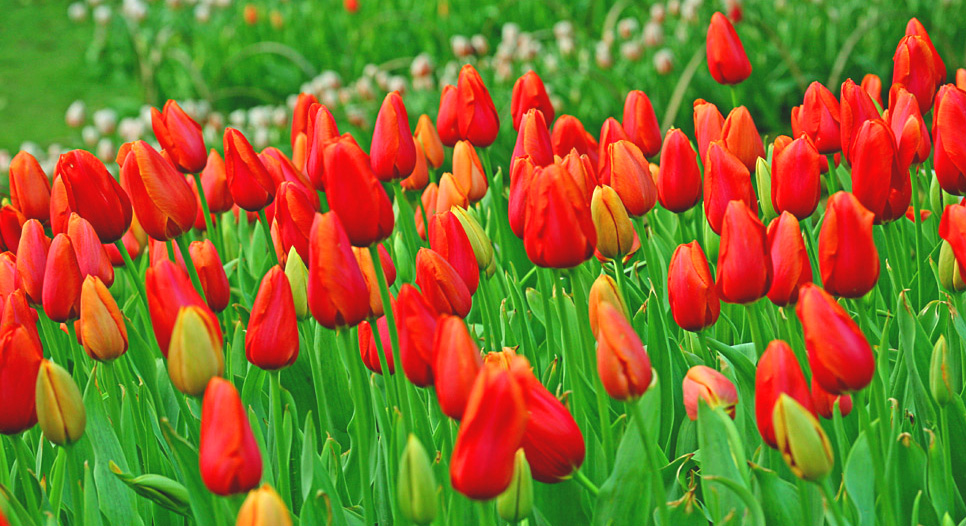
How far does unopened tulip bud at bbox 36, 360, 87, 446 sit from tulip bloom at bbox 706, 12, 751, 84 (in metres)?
1.37

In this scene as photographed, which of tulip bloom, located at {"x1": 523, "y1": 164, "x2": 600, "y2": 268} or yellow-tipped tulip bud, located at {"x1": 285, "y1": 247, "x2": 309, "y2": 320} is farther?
yellow-tipped tulip bud, located at {"x1": 285, "y1": 247, "x2": 309, "y2": 320}

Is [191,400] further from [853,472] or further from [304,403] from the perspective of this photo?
[853,472]

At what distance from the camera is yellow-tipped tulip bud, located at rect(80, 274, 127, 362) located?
1.29m

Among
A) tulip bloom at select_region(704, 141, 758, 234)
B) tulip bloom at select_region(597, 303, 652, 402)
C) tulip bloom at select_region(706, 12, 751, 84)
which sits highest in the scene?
tulip bloom at select_region(706, 12, 751, 84)

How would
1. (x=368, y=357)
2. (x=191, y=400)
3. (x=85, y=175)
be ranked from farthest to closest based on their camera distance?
(x=191, y=400)
(x=85, y=175)
(x=368, y=357)

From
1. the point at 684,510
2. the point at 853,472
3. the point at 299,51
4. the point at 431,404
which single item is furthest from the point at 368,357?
the point at 299,51

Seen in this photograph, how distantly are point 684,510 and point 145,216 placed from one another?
92cm

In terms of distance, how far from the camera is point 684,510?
1.15 m

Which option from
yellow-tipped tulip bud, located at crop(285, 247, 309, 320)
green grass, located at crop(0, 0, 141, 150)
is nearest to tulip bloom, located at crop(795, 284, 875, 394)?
yellow-tipped tulip bud, located at crop(285, 247, 309, 320)

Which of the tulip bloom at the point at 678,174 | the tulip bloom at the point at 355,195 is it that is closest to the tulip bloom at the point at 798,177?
the tulip bloom at the point at 678,174

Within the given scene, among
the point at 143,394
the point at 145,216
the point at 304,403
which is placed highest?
the point at 145,216

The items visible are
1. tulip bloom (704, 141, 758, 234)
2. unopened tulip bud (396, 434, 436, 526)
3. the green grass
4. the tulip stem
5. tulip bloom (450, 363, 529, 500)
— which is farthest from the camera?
the green grass

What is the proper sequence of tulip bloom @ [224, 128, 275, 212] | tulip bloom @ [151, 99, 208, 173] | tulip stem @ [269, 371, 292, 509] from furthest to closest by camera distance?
tulip bloom @ [151, 99, 208, 173], tulip bloom @ [224, 128, 275, 212], tulip stem @ [269, 371, 292, 509]

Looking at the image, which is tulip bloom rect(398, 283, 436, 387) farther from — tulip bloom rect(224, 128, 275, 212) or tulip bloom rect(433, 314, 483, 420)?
tulip bloom rect(224, 128, 275, 212)
